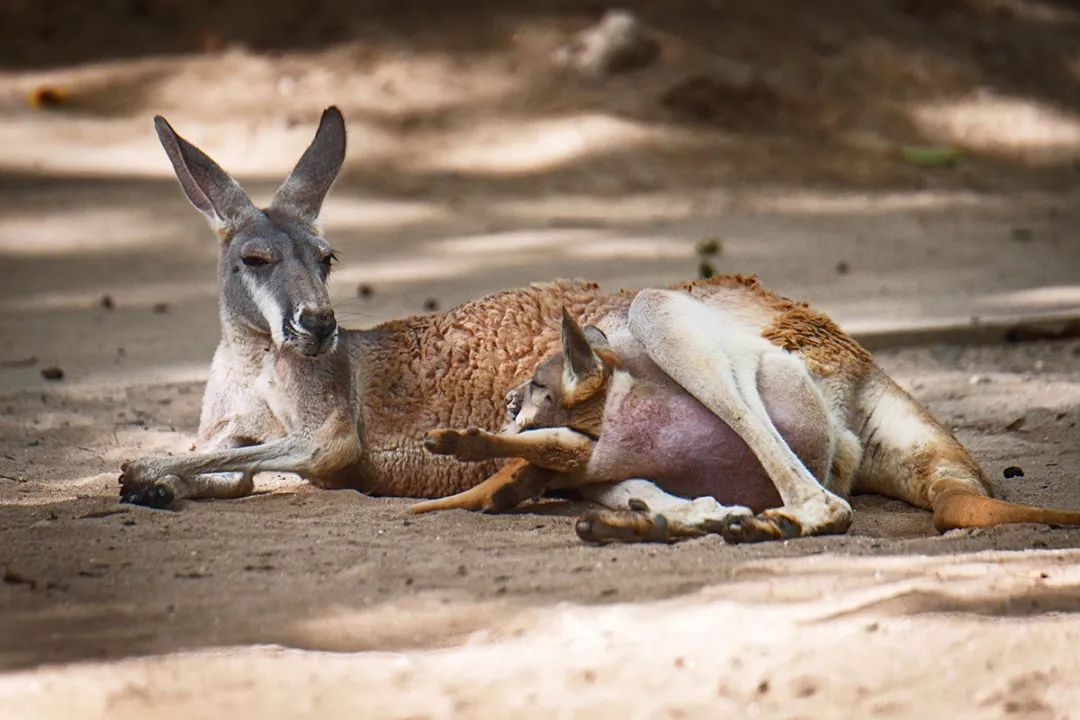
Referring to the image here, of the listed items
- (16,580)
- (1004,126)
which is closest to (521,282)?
(16,580)

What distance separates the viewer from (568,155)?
1088cm

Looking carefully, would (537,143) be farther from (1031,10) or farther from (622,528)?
(622,528)

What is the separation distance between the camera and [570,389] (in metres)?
4.39

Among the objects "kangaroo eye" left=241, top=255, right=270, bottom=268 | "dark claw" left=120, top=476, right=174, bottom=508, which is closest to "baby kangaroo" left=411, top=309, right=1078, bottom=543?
"dark claw" left=120, top=476, right=174, bottom=508

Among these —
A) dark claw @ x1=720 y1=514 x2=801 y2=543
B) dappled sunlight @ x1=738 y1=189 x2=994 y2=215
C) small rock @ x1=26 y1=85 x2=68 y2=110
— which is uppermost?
small rock @ x1=26 y1=85 x2=68 y2=110

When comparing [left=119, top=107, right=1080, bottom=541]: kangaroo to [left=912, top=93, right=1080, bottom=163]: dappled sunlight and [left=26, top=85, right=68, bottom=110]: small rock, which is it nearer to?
[left=26, top=85, right=68, bottom=110]: small rock

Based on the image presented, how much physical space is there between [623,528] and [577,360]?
1.98 ft

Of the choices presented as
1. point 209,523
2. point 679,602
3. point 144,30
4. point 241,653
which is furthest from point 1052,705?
point 144,30

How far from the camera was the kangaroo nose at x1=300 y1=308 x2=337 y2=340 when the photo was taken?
4500 millimetres

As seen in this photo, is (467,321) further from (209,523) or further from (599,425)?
(209,523)

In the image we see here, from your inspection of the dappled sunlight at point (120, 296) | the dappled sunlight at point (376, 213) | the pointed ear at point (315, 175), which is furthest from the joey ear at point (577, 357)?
the dappled sunlight at point (376, 213)

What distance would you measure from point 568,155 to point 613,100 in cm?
76

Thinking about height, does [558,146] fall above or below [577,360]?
above

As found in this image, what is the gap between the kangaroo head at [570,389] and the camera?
436 centimetres
